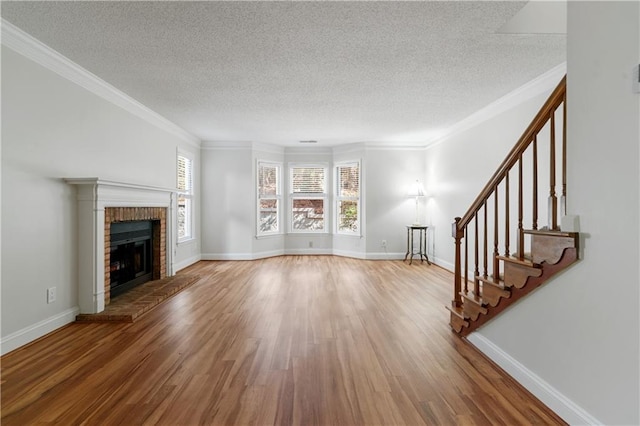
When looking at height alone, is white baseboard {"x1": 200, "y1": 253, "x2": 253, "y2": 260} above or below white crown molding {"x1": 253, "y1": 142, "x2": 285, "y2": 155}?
below

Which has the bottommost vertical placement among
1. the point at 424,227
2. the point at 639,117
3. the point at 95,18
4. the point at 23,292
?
the point at 23,292

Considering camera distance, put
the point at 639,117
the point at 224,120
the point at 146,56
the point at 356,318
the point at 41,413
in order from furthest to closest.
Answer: the point at 224,120 → the point at 356,318 → the point at 146,56 → the point at 41,413 → the point at 639,117

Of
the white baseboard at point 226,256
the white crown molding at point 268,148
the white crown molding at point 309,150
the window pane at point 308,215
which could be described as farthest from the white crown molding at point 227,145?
the white baseboard at point 226,256

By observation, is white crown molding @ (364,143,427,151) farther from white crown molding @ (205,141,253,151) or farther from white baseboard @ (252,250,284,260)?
white baseboard @ (252,250,284,260)

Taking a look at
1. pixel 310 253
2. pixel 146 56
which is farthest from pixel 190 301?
pixel 310 253

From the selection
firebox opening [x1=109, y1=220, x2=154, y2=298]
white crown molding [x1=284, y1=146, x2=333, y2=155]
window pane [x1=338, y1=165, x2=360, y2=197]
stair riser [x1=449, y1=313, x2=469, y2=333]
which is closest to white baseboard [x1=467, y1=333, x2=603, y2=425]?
stair riser [x1=449, y1=313, x2=469, y2=333]

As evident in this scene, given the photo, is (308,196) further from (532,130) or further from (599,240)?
(599,240)

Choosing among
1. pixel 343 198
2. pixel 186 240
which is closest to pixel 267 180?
pixel 343 198

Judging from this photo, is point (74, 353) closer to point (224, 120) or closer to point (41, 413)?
point (41, 413)

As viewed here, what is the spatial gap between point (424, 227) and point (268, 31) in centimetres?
483

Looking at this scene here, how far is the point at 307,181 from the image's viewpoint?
289 inches

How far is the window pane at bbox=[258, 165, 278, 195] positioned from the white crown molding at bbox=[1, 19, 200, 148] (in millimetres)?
2556

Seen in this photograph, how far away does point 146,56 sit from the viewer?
2873 millimetres

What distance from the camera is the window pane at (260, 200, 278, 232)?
22.9ft
